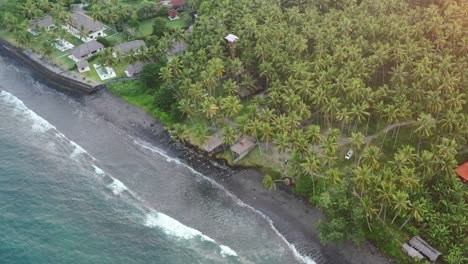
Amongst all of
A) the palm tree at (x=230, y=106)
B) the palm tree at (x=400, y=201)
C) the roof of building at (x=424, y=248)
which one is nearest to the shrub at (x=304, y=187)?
the palm tree at (x=400, y=201)

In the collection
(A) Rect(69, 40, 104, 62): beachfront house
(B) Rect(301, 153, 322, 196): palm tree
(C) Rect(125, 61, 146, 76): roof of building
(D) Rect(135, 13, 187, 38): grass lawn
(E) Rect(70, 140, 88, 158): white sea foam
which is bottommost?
(E) Rect(70, 140, 88, 158): white sea foam

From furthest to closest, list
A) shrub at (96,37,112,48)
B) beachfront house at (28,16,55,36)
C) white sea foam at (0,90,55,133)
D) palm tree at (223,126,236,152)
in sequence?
beachfront house at (28,16,55,36) < shrub at (96,37,112,48) < white sea foam at (0,90,55,133) < palm tree at (223,126,236,152)

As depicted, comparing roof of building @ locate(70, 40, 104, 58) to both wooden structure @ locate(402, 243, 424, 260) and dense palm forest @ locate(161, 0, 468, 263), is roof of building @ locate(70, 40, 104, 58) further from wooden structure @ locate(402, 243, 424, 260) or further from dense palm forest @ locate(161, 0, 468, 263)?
wooden structure @ locate(402, 243, 424, 260)

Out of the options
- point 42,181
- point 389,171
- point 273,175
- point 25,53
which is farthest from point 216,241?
point 25,53

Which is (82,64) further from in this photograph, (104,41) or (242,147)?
(242,147)

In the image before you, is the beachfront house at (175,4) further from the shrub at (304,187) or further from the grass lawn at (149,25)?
the shrub at (304,187)

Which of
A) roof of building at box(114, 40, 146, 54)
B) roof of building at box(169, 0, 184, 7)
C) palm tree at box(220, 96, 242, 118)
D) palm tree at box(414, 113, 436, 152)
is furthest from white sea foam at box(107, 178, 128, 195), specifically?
roof of building at box(169, 0, 184, 7)

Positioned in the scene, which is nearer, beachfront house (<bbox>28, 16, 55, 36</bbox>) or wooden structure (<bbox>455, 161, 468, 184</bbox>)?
wooden structure (<bbox>455, 161, 468, 184</bbox>)
